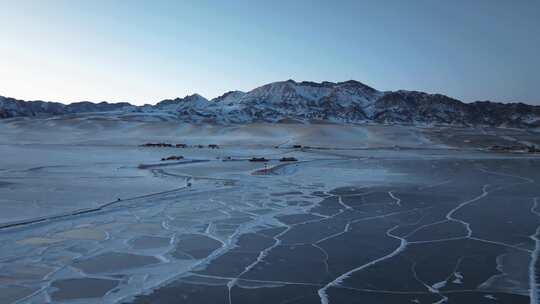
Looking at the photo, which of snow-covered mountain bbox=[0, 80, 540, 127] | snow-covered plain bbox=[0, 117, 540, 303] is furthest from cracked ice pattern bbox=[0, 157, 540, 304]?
snow-covered mountain bbox=[0, 80, 540, 127]

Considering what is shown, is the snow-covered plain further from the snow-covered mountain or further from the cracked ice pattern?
the snow-covered mountain

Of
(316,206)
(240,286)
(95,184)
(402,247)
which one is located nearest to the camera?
(240,286)

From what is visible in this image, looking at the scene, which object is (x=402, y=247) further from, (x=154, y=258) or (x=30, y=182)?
(x=30, y=182)

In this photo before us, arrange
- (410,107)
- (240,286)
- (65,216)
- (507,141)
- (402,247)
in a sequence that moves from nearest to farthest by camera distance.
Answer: (240,286) → (402,247) → (65,216) → (507,141) → (410,107)

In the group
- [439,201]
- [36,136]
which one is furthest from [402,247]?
[36,136]

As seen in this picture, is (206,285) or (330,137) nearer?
(206,285)

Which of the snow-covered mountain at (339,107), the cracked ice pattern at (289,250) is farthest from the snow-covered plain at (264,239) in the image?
the snow-covered mountain at (339,107)

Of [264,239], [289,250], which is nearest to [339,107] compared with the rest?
[264,239]

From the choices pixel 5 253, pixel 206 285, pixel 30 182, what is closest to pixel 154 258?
pixel 206 285
